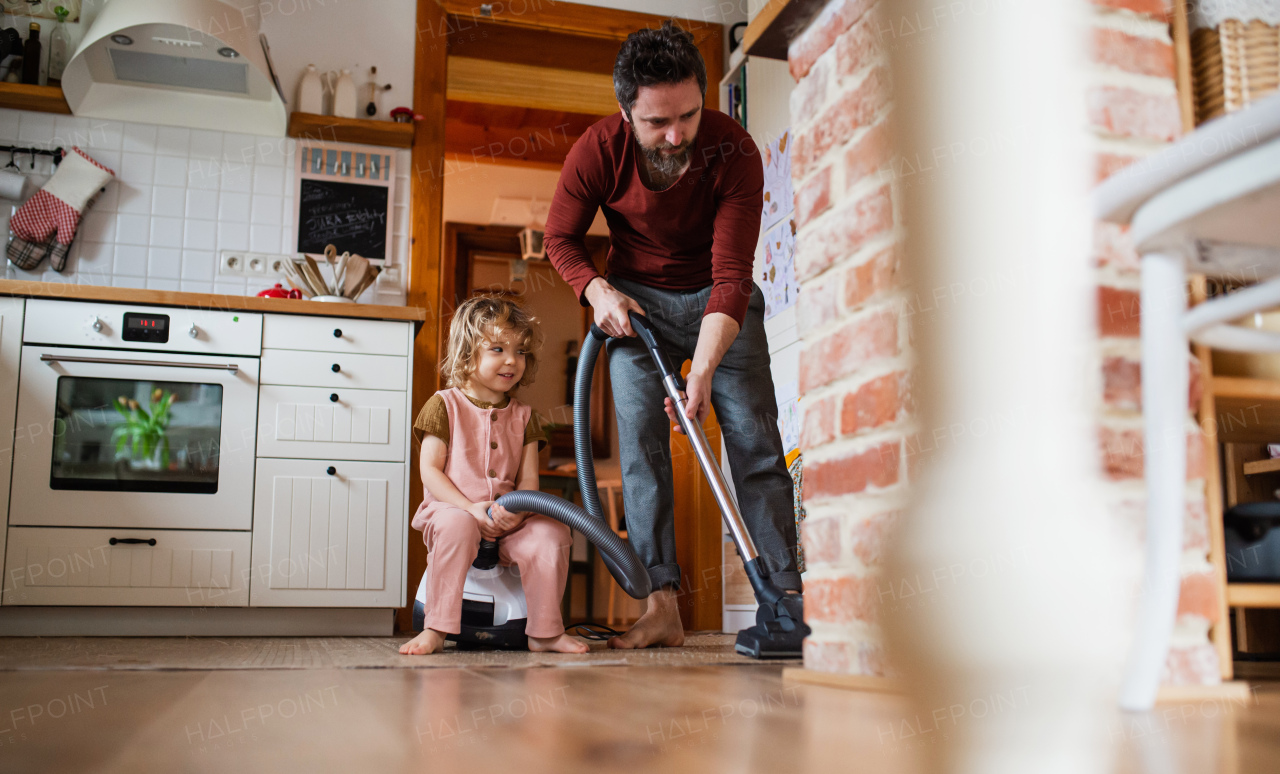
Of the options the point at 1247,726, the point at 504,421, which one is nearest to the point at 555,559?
the point at 504,421

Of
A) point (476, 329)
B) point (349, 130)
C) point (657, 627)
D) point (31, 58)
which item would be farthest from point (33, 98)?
point (657, 627)

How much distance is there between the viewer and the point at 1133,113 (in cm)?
30

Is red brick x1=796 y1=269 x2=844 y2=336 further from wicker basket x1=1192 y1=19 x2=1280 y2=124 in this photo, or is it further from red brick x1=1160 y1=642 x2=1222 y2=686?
wicker basket x1=1192 y1=19 x2=1280 y2=124

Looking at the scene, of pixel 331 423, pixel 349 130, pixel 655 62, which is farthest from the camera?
pixel 349 130

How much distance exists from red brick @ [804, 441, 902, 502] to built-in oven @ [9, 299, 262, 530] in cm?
250

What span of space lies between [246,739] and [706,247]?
4.94ft

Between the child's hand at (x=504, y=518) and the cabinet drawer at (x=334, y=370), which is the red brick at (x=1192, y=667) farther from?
the cabinet drawer at (x=334, y=370)

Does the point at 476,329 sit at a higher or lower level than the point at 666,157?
lower

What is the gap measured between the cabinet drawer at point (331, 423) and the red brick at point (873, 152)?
255cm

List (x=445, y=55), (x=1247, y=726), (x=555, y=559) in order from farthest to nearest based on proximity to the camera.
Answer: (x=445, y=55), (x=555, y=559), (x=1247, y=726)

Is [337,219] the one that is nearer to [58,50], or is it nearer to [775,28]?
[58,50]

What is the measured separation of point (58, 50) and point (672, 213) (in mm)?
2314

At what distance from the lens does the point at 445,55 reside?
3277mm

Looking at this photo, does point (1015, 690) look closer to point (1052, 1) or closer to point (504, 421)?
point (1052, 1)
